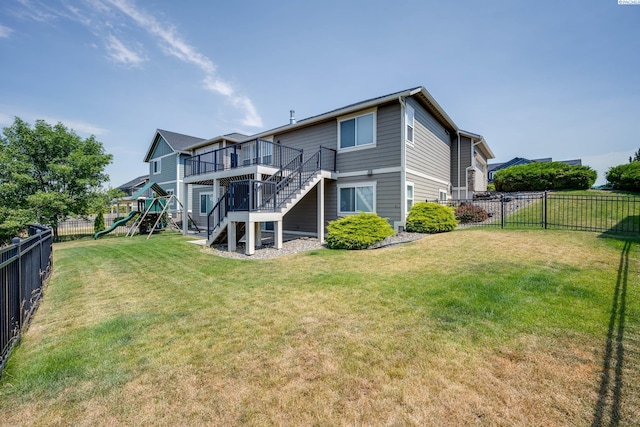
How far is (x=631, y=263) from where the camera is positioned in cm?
601

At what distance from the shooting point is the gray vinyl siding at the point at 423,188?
40.6 ft

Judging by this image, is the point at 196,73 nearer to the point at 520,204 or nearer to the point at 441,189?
the point at 441,189

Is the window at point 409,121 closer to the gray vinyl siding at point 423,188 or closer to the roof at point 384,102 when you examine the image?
the roof at point 384,102

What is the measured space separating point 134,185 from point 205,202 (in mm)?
34919

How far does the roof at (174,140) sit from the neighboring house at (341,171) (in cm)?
1134

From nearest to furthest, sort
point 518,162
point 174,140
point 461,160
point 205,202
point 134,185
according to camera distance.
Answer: point 461,160
point 205,202
point 174,140
point 518,162
point 134,185

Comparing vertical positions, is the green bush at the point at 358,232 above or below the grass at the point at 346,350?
above

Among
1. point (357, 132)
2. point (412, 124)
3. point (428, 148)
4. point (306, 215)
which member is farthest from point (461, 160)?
point (306, 215)

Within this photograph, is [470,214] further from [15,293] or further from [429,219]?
[15,293]

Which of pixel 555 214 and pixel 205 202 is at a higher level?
pixel 205 202

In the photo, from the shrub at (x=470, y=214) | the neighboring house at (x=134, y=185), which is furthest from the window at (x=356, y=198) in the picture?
the neighboring house at (x=134, y=185)

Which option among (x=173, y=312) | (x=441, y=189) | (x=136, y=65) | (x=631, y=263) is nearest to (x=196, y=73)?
(x=136, y=65)

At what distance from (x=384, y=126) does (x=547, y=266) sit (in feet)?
25.2

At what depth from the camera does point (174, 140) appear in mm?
25859
